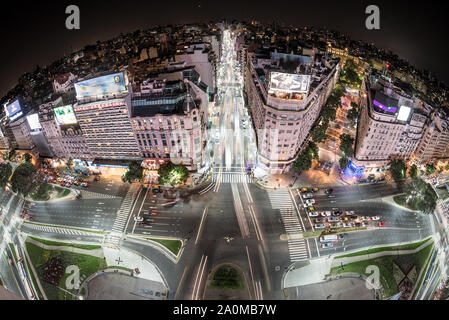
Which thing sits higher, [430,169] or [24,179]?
[430,169]

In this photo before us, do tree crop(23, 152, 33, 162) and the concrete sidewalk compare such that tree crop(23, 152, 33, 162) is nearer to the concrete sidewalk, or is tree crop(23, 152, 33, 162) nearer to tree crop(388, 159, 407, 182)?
the concrete sidewalk

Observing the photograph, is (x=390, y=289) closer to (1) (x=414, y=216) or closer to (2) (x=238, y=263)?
(1) (x=414, y=216)

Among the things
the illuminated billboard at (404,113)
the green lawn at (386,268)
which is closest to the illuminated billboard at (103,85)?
the green lawn at (386,268)

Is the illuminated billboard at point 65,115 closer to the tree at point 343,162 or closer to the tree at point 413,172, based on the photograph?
the tree at point 343,162

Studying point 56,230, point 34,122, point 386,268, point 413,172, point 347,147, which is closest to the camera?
point 386,268

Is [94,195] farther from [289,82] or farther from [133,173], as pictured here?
[289,82]

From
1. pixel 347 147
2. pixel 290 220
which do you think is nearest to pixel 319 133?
pixel 347 147

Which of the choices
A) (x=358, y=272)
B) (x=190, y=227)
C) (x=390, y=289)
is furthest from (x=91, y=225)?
(x=390, y=289)

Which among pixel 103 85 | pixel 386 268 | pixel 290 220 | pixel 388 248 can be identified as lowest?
pixel 386 268
